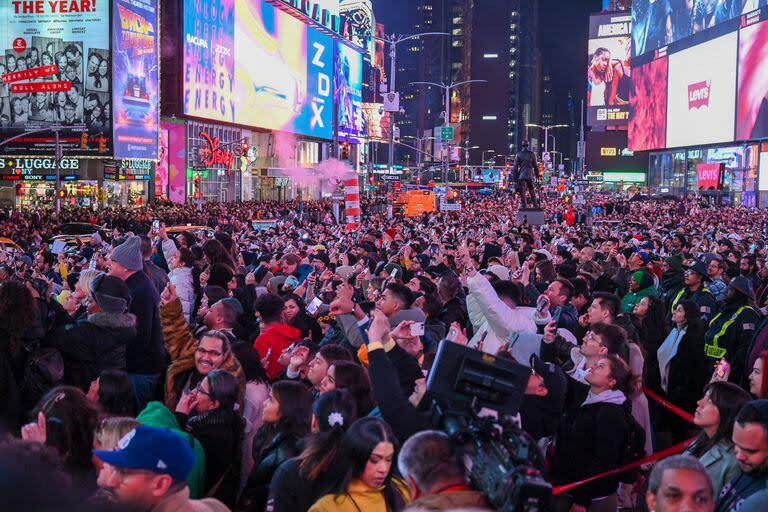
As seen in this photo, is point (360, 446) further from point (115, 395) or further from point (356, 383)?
point (115, 395)

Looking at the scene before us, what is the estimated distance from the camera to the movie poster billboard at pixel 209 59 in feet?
213

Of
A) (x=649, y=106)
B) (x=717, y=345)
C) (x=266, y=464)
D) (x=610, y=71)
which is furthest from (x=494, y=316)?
(x=610, y=71)

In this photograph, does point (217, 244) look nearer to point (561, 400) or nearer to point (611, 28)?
point (561, 400)

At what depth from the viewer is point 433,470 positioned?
12.2 ft

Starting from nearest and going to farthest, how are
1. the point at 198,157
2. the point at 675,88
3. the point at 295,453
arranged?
the point at 295,453 → the point at 198,157 → the point at 675,88

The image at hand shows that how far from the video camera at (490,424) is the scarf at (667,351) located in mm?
5573

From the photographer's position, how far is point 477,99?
18712 cm

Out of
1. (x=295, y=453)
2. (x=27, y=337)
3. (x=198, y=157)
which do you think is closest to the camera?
(x=295, y=453)

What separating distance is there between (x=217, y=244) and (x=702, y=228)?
A: 2115 centimetres

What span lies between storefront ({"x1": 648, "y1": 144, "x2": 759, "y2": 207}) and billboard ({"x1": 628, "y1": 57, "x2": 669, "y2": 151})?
3.60 m

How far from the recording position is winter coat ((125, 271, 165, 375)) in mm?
7836

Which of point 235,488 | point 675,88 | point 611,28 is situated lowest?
point 235,488

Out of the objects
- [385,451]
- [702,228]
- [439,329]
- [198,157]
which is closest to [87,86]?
[198,157]

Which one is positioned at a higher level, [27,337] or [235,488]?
[27,337]
